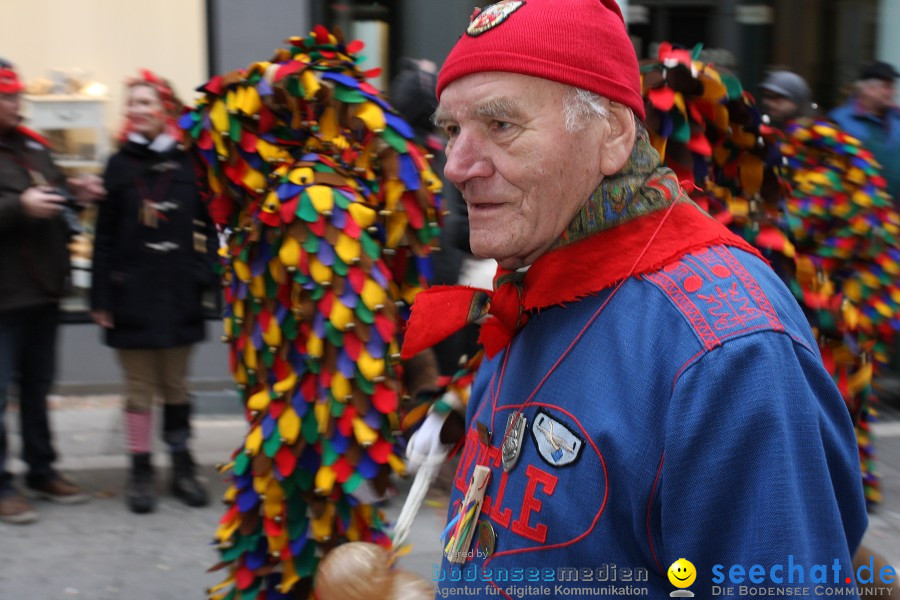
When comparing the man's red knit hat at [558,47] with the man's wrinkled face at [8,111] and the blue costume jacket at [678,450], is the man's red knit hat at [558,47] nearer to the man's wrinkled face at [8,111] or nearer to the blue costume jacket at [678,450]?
the blue costume jacket at [678,450]

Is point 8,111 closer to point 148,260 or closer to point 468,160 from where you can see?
point 148,260

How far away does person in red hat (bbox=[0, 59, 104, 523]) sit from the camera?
4.67 metres

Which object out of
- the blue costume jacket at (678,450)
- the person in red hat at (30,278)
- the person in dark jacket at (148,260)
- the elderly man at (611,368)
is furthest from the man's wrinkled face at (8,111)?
the blue costume jacket at (678,450)

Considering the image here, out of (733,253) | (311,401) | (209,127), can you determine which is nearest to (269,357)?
(311,401)

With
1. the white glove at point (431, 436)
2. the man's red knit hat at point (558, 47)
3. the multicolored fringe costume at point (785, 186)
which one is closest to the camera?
the man's red knit hat at point (558, 47)

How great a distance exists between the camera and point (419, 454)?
2.17m

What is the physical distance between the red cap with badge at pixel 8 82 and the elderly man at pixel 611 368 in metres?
3.81

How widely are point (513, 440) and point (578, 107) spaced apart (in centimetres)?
49

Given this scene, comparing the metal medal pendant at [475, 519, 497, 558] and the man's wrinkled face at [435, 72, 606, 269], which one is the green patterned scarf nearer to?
the man's wrinkled face at [435, 72, 606, 269]

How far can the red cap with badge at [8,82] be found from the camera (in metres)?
4.70

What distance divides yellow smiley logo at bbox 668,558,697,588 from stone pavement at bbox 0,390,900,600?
92.9 inches

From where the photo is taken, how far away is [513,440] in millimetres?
1475

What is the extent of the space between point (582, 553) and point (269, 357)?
190 cm

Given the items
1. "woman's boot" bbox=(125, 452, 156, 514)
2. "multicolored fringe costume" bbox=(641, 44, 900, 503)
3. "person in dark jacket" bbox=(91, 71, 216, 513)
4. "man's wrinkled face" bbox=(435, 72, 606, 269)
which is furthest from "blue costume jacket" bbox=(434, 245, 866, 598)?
"woman's boot" bbox=(125, 452, 156, 514)
